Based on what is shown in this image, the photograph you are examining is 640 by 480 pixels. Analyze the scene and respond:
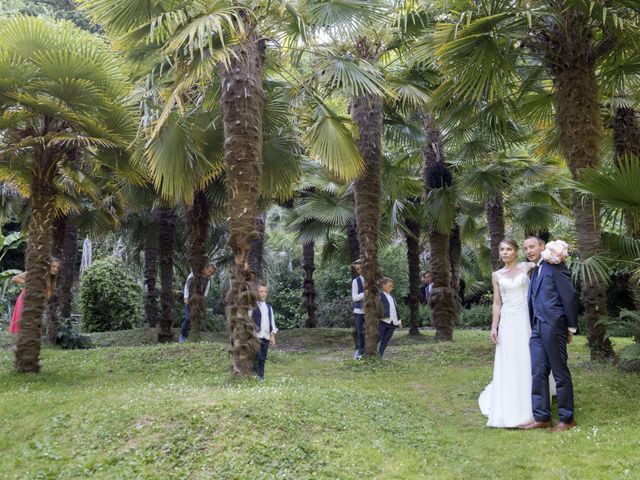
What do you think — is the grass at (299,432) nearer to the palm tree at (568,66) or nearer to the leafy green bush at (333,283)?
the palm tree at (568,66)

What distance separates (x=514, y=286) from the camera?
261 inches

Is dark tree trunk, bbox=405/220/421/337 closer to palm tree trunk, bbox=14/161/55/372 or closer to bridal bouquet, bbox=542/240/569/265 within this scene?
palm tree trunk, bbox=14/161/55/372

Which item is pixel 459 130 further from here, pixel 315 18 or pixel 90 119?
pixel 90 119

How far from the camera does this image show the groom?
6.01 m

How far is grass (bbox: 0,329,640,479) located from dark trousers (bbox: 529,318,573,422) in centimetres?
28

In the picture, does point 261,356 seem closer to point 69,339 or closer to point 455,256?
point 69,339

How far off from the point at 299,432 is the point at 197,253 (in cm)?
838

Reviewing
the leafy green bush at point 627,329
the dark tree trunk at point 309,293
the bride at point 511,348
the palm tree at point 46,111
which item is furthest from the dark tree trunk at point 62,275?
the leafy green bush at point 627,329

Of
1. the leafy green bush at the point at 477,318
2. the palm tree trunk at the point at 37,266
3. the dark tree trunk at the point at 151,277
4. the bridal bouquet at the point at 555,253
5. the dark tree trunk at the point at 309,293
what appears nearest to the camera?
the bridal bouquet at the point at 555,253

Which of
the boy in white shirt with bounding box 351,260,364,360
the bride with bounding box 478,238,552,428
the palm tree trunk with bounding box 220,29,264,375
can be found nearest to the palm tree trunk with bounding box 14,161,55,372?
the palm tree trunk with bounding box 220,29,264,375

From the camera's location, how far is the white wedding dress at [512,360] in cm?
633

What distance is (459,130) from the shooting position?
1190 centimetres

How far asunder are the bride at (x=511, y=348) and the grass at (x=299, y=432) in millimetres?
262

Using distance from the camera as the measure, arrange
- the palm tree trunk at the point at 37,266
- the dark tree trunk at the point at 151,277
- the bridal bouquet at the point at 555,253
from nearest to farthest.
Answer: the bridal bouquet at the point at 555,253, the palm tree trunk at the point at 37,266, the dark tree trunk at the point at 151,277
